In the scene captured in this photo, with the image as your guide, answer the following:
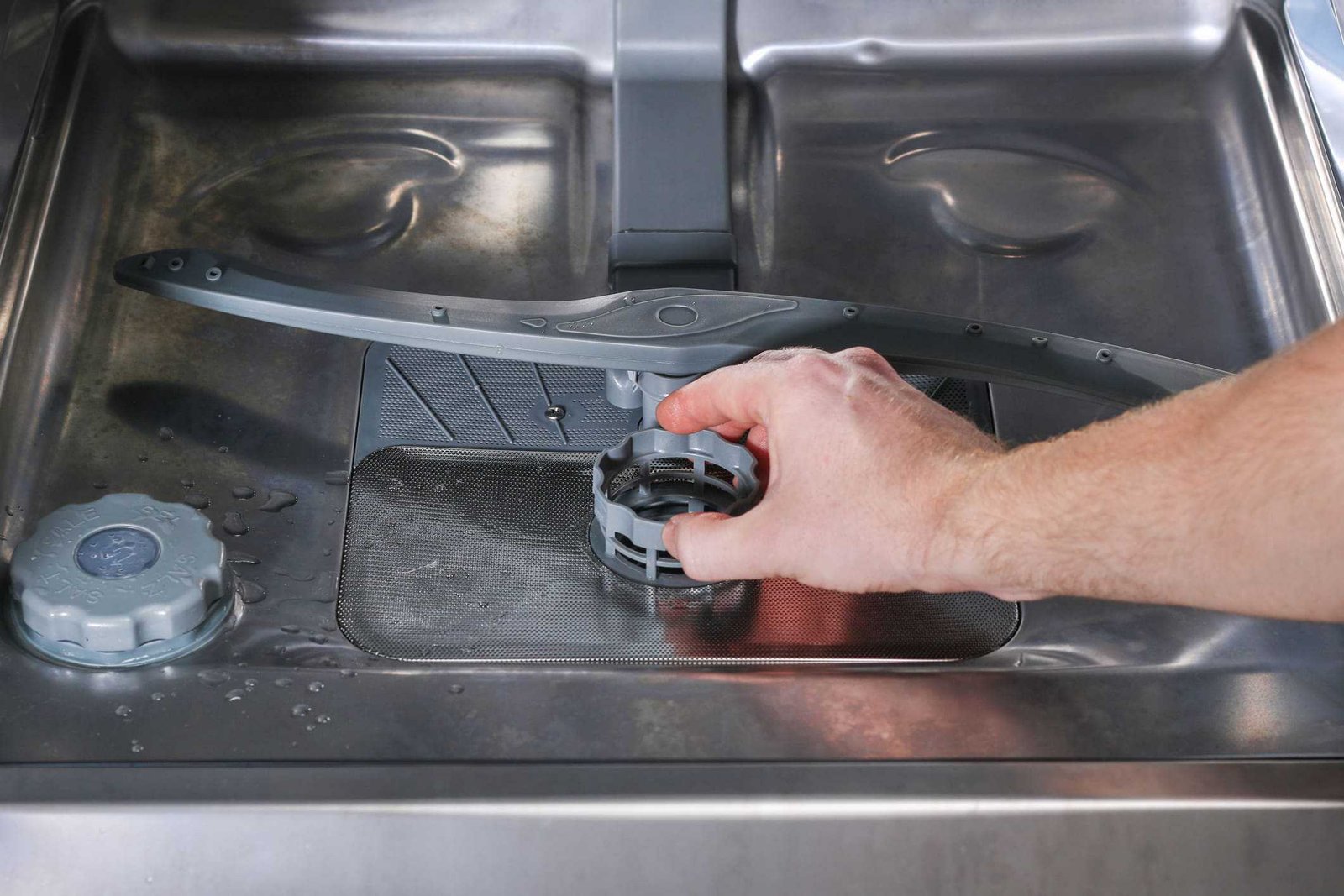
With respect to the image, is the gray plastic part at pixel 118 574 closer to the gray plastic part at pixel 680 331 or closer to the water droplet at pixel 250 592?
the water droplet at pixel 250 592

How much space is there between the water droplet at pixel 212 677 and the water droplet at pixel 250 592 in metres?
0.06

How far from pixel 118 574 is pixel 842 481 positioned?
0.35 metres

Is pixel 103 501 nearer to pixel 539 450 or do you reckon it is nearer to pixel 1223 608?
pixel 539 450

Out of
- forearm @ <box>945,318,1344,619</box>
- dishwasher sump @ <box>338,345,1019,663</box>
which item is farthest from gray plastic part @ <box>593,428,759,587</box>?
forearm @ <box>945,318,1344,619</box>

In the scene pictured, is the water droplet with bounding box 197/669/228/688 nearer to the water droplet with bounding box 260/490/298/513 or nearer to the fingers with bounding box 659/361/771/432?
the water droplet with bounding box 260/490/298/513

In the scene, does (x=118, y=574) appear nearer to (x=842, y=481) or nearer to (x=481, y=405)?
(x=481, y=405)

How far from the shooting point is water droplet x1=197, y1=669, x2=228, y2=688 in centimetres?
68

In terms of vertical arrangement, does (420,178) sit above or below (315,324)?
above

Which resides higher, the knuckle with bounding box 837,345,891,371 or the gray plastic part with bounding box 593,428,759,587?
the knuckle with bounding box 837,345,891,371

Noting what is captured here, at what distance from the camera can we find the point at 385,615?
737 millimetres

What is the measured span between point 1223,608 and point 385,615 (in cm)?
41

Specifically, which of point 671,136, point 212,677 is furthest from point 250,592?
point 671,136

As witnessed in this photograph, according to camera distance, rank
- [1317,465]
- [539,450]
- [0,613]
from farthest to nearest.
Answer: [539,450], [0,613], [1317,465]

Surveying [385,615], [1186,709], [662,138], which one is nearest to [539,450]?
[385,615]
